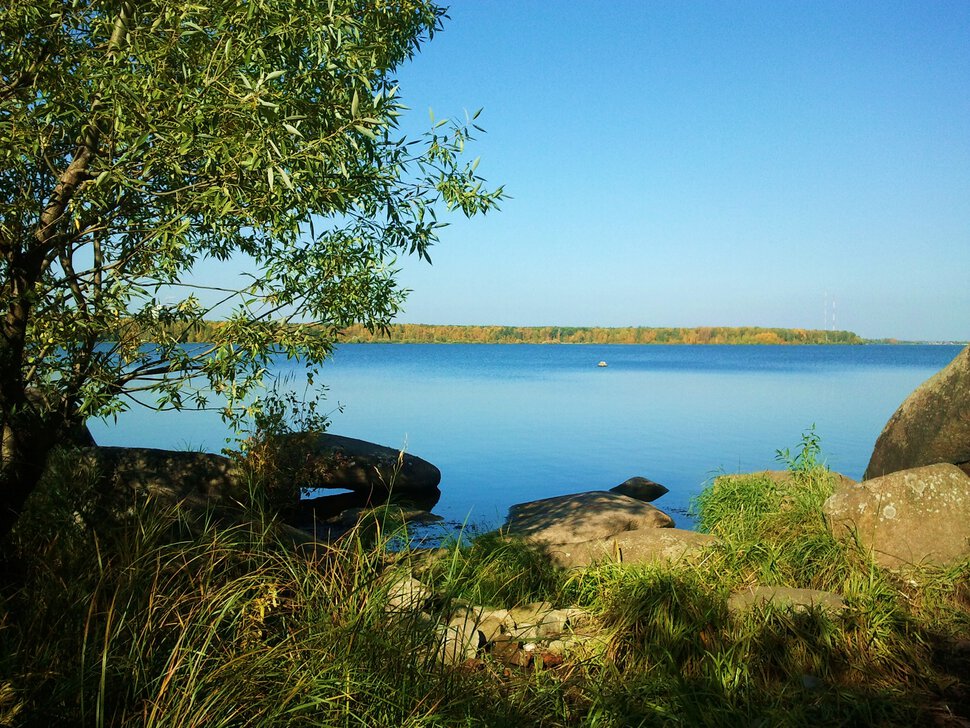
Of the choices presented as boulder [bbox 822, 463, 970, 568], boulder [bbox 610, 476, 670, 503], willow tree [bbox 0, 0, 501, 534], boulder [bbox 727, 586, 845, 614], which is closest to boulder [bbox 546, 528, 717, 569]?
boulder [bbox 727, 586, 845, 614]

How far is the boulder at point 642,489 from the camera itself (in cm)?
1692

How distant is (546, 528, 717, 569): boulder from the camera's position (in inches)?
333

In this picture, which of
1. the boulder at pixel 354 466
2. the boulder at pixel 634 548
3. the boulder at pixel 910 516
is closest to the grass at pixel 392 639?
the boulder at pixel 910 516

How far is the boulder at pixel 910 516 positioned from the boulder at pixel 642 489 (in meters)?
8.52

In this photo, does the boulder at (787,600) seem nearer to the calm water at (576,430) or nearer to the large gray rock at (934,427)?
the large gray rock at (934,427)

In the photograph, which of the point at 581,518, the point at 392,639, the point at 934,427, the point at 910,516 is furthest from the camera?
the point at 934,427

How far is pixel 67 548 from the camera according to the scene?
6164 millimetres

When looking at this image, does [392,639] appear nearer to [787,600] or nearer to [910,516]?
[787,600]

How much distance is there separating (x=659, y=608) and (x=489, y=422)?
80.3ft

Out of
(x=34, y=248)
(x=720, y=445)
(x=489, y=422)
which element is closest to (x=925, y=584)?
(x=34, y=248)

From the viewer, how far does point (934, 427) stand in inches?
443

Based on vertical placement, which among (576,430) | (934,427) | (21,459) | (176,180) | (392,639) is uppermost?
(176,180)

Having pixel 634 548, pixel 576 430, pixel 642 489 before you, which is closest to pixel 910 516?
pixel 634 548

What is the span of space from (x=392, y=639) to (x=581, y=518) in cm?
651
